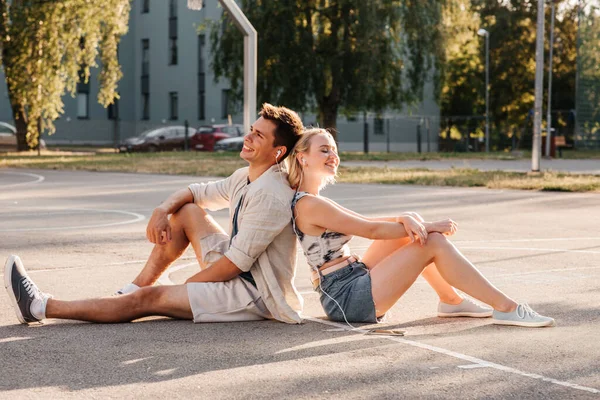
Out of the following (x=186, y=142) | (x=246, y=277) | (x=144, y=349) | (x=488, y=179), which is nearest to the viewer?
(x=144, y=349)

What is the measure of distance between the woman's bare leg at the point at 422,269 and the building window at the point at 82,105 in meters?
61.0

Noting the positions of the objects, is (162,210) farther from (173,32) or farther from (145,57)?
(145,57)

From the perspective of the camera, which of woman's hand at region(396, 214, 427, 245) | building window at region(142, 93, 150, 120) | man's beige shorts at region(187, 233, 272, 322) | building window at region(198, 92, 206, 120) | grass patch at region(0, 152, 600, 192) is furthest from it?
building window at region(142, 93, 150, 120)

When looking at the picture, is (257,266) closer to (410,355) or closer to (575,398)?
(410,355)

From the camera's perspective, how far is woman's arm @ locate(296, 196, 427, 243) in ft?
20.0

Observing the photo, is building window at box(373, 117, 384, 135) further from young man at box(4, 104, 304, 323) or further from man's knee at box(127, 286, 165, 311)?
man's knee at box(127, 286, 165, 311)

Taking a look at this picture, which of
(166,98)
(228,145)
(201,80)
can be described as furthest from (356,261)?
(166,98)

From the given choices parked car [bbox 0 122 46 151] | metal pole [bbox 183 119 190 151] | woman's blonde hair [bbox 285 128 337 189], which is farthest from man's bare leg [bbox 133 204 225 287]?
metal pole [bbox 183 119 190 151]

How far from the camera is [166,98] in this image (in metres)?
64.6

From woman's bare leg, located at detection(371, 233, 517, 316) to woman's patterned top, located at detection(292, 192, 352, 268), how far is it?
28 cm

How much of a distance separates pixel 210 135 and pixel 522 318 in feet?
143

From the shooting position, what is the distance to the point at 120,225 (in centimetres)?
1289

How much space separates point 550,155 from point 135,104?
33.4m

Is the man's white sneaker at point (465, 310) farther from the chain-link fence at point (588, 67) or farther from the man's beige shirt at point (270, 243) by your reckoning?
the chain-link fence at point (588, 67)
